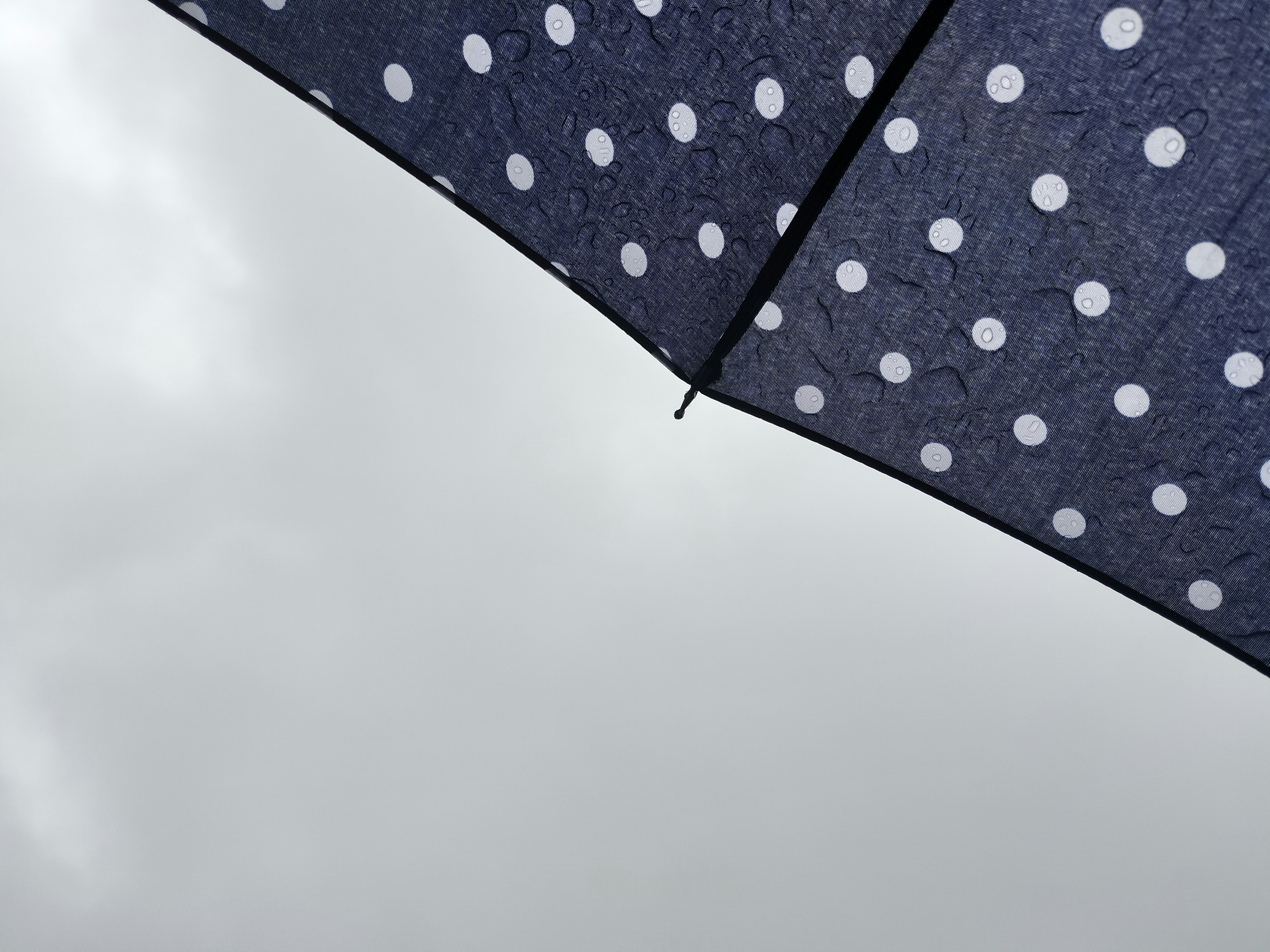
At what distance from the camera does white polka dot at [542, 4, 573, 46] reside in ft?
2.29

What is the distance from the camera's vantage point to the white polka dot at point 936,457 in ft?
2.46

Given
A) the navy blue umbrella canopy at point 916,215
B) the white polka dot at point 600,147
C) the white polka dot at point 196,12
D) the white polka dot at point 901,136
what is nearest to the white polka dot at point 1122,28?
the navy blue umbrella canopy at point 916,215

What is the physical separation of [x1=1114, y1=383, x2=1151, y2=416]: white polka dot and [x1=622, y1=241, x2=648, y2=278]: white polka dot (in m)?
0.37

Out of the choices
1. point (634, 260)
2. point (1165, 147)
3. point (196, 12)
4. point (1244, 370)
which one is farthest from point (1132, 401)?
point (196, 12)

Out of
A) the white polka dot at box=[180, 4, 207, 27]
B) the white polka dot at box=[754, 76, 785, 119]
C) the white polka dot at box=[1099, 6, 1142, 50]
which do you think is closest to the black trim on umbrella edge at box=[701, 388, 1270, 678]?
the white polka dot at box=[754, 76, 785, 119]

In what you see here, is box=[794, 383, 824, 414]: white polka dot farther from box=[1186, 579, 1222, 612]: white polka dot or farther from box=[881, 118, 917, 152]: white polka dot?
box=[1186, 579, 1222, 612]: white polka dot

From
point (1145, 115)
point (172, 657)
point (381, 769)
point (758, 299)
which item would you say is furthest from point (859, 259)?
point (172, 657)

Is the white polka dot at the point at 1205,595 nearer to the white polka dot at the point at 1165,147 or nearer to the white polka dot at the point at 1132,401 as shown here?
the white polka dot at the point at 1132,401

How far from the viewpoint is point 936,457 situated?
2.47 feet

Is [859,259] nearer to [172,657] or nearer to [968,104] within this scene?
[968,104]

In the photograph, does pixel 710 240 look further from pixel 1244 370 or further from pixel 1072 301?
pixel 1244 370

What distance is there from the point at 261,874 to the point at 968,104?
3.20m

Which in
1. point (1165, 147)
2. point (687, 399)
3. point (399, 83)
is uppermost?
point (1165, 147)

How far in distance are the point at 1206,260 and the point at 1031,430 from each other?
0.16 meters
